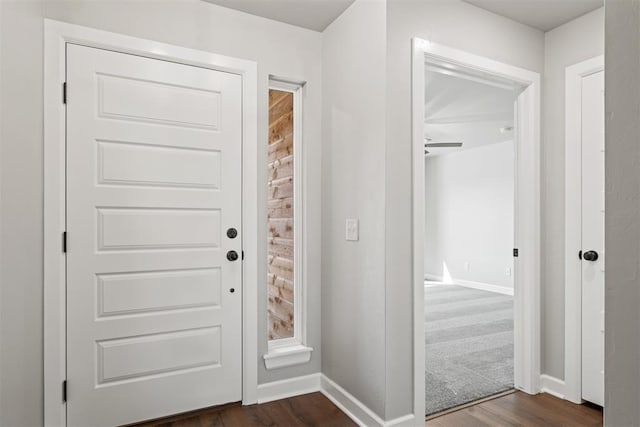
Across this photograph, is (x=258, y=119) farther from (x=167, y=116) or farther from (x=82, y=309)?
(x=82, y=309)

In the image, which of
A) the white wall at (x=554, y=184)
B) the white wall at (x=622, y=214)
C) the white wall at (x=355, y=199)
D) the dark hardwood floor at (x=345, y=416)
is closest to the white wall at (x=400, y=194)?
the white wall at (x=355, y=199)

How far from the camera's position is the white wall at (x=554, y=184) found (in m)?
2.52

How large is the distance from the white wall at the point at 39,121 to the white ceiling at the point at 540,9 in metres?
1.11

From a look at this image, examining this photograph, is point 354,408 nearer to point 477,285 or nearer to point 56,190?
point 56,190

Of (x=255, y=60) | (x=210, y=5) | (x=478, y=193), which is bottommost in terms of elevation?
(x=478, y=193)

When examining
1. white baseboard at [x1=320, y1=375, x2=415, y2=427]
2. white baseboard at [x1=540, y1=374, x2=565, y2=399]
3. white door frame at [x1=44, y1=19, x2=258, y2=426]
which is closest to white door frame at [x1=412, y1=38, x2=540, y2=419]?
white baseboard at [x1=540, y1=374, x2=565, y2=399]

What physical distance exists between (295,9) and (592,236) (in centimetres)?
226

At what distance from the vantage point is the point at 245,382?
2.38 m

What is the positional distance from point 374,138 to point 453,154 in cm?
564

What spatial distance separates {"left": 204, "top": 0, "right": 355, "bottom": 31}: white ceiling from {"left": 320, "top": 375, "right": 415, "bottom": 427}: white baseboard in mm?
2287

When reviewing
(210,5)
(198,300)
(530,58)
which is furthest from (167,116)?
(530,58)

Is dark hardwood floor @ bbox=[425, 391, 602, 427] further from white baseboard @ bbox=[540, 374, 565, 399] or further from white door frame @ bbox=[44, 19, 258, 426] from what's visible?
white door frame @ bbox=[44, 19, 258, 426]

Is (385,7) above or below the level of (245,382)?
above

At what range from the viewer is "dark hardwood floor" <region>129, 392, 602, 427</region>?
2166 millimetres
